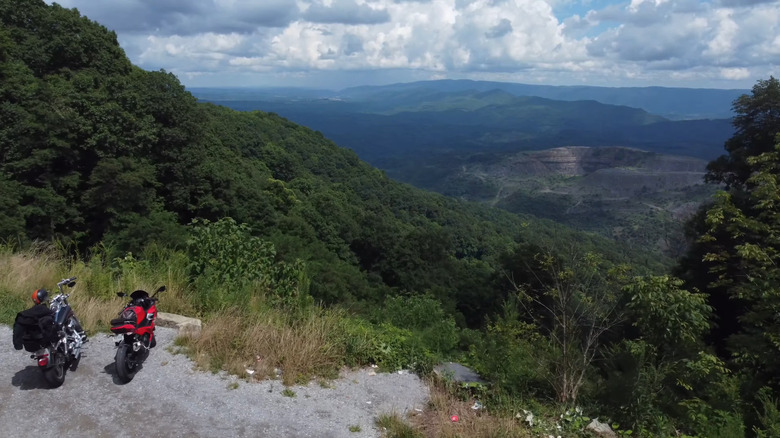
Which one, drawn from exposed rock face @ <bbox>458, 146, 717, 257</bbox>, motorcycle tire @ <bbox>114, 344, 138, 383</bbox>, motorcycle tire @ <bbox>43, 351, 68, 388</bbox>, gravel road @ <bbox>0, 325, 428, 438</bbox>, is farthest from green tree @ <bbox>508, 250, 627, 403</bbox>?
exposed rock face @ <bbox>458, 146, 717, 257</bbox>

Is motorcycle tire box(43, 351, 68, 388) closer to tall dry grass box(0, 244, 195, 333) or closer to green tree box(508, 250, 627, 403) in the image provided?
tall dry grass box(0, 244, 195, 333)

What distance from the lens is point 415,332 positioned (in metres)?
7.03

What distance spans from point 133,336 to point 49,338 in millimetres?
736

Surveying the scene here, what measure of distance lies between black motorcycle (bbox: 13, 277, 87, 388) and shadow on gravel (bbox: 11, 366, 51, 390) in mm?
178

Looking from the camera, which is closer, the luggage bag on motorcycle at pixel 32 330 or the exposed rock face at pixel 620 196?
the luggage bag on motorcycle at pixel 32 330

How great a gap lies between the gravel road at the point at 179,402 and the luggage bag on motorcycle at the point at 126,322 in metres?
0.52

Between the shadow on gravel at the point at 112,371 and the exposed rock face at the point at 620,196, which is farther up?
the shadow on gravel at the point at 112,371

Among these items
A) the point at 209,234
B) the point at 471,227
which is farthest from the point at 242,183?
the point at 471,227

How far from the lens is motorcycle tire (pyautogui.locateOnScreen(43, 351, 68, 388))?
476 centimetres

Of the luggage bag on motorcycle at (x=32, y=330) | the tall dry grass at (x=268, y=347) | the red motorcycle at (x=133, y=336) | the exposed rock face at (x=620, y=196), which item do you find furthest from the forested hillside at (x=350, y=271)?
the exposed rock face at (x=620, y=196)

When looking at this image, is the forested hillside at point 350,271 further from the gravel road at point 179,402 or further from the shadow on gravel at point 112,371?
the shadow on gravel at point 112,371

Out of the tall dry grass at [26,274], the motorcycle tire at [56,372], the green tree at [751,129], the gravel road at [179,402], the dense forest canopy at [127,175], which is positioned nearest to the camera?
the gravel road at [179,402]

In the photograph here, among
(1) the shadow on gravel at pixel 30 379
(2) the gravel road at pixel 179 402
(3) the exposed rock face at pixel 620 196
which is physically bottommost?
(3) the exposed rock face at pixel 620 196

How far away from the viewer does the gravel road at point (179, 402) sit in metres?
4.38
